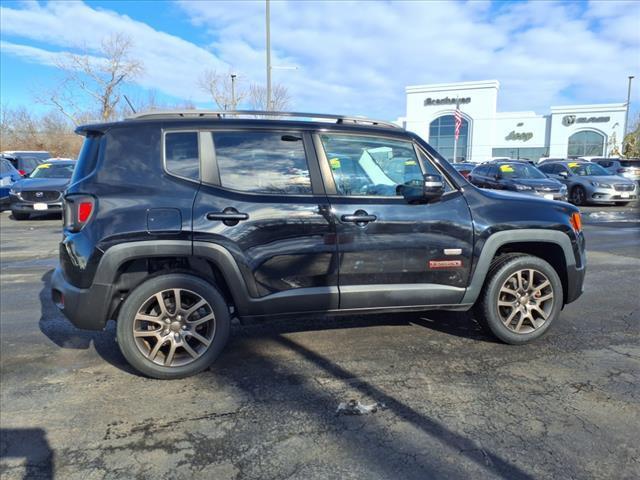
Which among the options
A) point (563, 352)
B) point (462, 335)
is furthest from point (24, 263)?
point (563, 352)

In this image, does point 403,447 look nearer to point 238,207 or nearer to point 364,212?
point 364,212

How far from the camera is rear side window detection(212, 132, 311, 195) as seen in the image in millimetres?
3465

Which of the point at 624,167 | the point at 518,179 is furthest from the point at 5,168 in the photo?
the point at 624,167

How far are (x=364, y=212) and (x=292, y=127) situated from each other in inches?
35.1

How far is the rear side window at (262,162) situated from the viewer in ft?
11.4

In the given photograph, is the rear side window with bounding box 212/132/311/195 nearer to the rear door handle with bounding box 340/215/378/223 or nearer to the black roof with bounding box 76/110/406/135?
the black roof with bounding box 76/110/406/135

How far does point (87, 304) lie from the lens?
10.8ft

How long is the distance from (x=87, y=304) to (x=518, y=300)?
3495 millimetres

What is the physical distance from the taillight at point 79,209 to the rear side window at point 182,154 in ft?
1.96

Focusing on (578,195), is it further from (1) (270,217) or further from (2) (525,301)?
(1) (270,217)

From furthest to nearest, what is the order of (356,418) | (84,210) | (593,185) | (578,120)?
1. (578,120)
2. (593,185)
3. (84,210)
4. (356,418)

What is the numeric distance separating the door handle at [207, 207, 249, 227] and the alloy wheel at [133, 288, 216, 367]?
1.93 feet

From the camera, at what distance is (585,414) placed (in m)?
2.93

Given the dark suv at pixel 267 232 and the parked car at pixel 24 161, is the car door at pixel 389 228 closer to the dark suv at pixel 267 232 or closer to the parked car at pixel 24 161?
the dark suv at pixel 267 232
